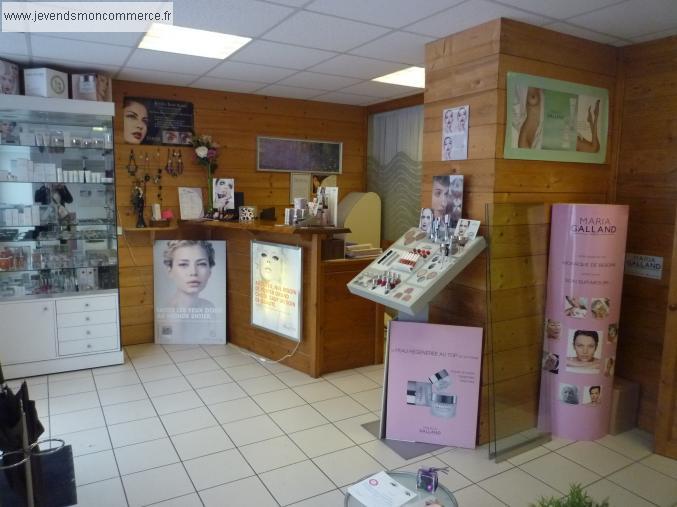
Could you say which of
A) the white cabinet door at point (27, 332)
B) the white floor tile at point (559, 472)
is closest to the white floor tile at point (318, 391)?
the white floor tile at point (559, 472)

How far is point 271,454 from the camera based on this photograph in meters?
2.99

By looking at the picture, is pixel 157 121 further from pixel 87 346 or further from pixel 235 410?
pixel 235 410

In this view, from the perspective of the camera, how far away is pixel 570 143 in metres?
3.27

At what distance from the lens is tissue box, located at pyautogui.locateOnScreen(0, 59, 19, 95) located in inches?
153

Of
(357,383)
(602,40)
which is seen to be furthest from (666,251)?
(357,383)

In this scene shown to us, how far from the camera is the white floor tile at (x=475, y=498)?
99.7 inches

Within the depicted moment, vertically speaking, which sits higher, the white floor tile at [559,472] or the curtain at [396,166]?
the curtain at [396,166]

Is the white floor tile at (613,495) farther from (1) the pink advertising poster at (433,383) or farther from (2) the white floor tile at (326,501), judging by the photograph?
(2) the white floor tile at (326,501)

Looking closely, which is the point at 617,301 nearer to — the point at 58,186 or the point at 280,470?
the point at 280,470

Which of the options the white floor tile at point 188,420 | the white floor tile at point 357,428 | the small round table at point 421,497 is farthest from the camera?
the white floor tile at point 188,420

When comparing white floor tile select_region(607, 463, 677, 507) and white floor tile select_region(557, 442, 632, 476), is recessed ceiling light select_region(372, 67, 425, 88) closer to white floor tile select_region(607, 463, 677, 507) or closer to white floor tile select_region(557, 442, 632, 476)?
white floor tile select_region(557, 442, 632, 476)

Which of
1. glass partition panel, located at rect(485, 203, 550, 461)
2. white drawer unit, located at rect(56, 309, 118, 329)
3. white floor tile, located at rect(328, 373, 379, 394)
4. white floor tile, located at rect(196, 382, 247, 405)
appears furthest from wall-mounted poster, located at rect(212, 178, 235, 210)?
glass partition panel, located at rect(485, 203, 550, 461)

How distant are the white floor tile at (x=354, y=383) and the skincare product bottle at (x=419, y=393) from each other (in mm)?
891

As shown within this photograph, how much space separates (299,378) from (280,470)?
1.38m
